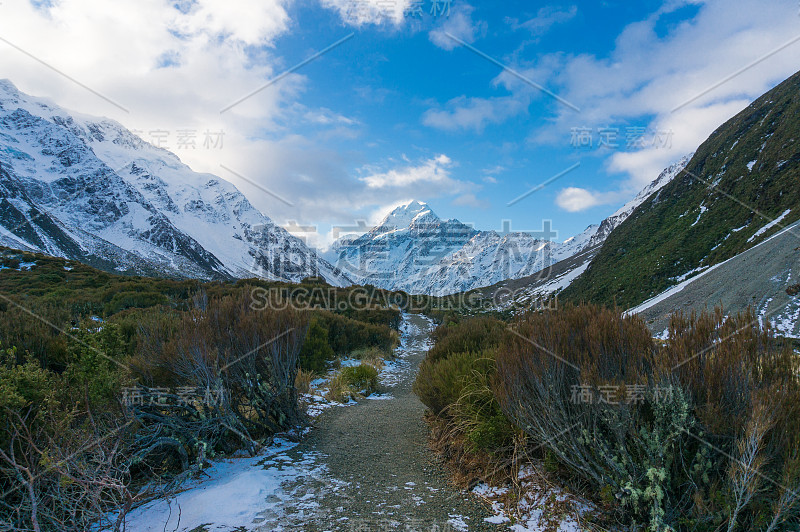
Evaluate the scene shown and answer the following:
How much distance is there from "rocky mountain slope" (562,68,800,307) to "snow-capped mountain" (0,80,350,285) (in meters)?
66.2

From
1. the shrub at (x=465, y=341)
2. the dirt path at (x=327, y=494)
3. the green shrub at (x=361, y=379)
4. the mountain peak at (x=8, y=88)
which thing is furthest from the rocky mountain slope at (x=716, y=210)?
the mountain peak at (x=8, y=88)

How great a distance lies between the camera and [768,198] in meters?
26.8

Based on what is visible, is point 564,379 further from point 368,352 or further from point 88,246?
point 88,246

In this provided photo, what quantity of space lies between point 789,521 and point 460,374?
9.53ft

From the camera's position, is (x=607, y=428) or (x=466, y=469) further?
(x=466, y=469)

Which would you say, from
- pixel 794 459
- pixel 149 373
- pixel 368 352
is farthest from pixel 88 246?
pixel 794 459

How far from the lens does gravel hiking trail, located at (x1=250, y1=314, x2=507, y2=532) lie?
9.25 ft

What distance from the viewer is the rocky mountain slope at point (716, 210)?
26391 mm

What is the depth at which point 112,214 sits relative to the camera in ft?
292

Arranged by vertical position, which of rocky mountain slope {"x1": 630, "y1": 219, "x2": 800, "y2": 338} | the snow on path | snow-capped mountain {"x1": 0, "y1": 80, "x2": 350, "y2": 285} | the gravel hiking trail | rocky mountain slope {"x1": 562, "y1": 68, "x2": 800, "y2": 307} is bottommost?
the gravel hiking trail
